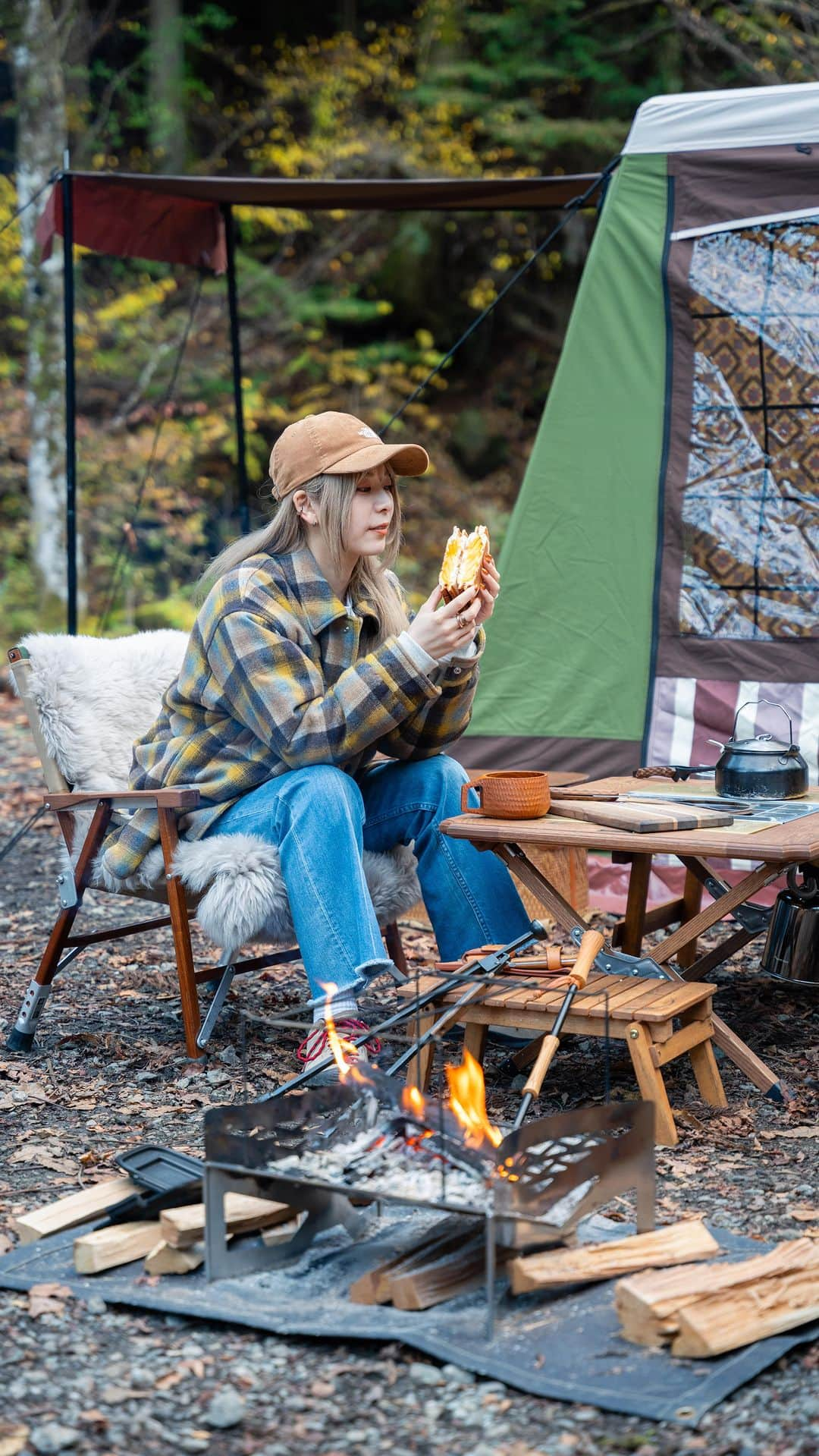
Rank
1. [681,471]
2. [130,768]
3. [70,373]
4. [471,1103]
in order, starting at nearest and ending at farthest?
[471,1103] → [130,768] → [681,471] → [70,373]

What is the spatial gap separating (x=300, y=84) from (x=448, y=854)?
9722 mm

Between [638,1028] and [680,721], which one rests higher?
[680,721]

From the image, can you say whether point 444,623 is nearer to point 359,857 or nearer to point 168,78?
point 359,857

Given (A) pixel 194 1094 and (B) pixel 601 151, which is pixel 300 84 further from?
(A) pixel 194 1094

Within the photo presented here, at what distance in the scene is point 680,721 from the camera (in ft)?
14.6

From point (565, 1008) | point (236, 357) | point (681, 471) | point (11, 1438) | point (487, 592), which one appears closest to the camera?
point (11, 1438)

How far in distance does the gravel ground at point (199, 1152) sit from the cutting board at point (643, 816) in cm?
56

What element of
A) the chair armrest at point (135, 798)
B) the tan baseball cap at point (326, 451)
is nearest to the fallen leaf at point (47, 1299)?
the chair armrest at point (135, 798)

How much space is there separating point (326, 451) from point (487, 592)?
1.45ft

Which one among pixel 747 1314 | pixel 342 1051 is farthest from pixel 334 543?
pixel 747 1314

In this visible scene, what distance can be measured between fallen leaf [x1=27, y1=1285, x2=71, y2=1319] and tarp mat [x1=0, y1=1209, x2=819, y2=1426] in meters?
0.02

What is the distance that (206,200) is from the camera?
492cm

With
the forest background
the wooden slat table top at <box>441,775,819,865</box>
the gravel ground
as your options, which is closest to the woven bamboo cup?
the wooden slat table top at <box>441,775,819,865</box>

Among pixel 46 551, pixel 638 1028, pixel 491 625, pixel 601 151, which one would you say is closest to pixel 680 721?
pixel 491 625
